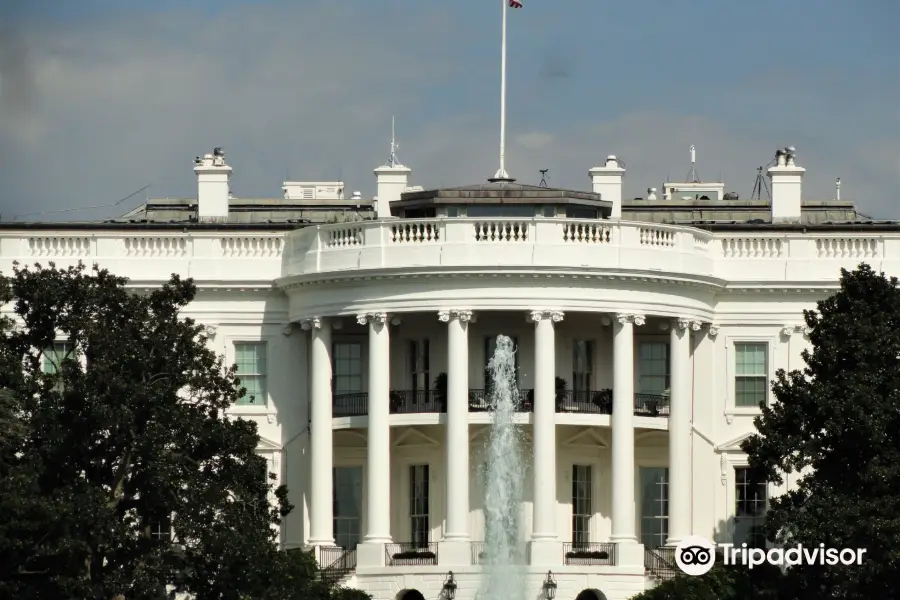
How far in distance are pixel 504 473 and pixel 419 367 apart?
4306 mm

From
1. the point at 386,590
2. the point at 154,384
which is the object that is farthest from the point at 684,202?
the point at 154,384

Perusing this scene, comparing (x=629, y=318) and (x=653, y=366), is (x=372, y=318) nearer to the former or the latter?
(x=629, y=318)

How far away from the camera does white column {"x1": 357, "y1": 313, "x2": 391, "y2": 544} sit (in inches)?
3142

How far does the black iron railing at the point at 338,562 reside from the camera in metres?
78.9

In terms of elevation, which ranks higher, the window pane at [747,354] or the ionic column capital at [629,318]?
the ionic column capital at [629,318]

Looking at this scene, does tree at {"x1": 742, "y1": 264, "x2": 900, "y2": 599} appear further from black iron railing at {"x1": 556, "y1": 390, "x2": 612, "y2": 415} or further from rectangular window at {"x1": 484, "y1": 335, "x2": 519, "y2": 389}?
rectangular window at {"x1": 484, "y1": 335, "x2": 519, "y2": 389}

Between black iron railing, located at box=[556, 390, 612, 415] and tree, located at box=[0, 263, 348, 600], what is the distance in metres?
11.9

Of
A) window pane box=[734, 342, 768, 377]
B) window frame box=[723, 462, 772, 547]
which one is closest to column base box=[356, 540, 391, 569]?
window frame box=[723, 462, 772, 547]

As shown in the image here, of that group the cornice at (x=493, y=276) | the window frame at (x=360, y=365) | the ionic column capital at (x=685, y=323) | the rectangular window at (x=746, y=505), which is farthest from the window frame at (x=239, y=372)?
the rectangular window at (x=746, y=505)

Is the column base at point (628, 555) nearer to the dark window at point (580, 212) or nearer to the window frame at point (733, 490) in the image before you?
the window frame at point (733, 490)

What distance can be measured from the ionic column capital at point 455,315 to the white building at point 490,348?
0.17 feet

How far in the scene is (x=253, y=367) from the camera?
8412 cm

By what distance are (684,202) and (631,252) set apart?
10.6 meters

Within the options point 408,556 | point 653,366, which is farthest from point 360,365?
point 653,366
